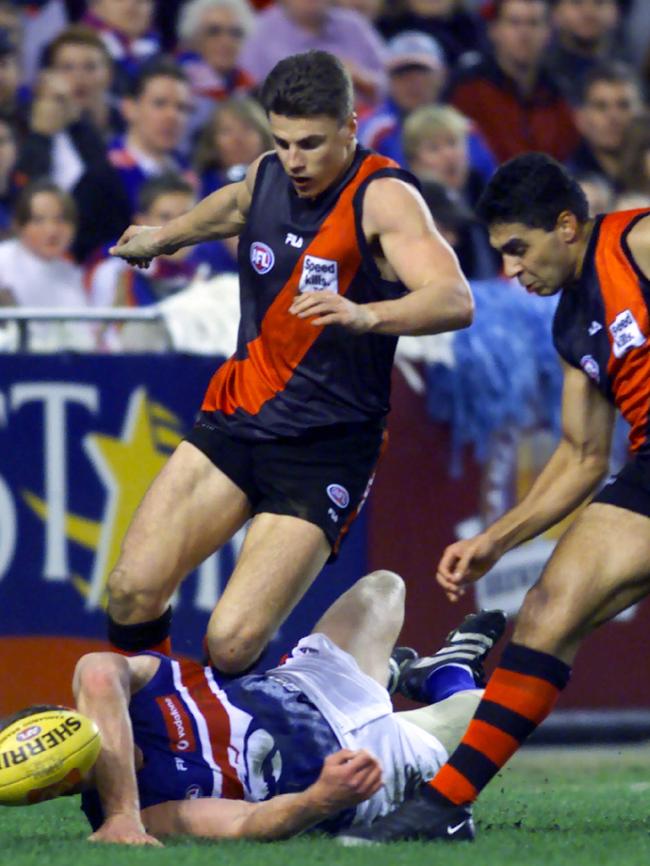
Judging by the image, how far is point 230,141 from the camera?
1005 cm

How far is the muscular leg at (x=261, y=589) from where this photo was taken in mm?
6293

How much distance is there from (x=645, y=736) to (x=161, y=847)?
4300 millimetres

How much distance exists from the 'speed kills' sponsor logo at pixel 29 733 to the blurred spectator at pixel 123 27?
6341mm

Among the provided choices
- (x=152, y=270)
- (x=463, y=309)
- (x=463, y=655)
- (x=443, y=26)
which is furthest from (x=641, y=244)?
(x=443, y=26)

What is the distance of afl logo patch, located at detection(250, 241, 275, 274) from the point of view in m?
6.50

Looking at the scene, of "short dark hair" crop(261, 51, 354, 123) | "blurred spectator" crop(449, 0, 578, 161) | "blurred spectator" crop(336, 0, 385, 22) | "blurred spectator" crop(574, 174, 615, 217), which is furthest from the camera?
"blurred spectator" crop(336, 0, 385, 22)

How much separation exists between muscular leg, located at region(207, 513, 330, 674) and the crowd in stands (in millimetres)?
2865

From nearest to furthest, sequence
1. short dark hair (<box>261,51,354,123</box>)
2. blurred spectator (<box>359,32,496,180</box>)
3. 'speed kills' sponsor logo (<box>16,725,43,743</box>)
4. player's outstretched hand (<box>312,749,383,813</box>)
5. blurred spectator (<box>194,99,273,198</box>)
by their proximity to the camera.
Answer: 1. player's outstretched hand (<box>312,749,383,813</box>)
2. 'speed kills' sponsor logo (<box>16,725,43,743</box>)
3. short dark hair (<box>261,51,354,123</box>)
4. blurred spectator (<box>194,99,273,198</box>)
5. blurred spectator (<box>359,32,496,180</box>)

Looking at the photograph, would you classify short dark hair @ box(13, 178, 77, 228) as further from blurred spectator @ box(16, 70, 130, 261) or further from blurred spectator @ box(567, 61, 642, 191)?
blurred spectator @ box(567, 61, 642, 191)

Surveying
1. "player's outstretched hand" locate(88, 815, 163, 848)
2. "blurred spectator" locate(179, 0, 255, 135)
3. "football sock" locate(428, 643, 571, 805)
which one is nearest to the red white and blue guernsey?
"player's outstretched hand" locate(88, 815, 163, 848)

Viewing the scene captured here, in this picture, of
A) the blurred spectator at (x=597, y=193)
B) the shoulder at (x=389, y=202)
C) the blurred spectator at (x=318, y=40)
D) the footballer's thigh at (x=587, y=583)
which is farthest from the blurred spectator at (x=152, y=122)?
the footballer's thigh at (x=587, y=583)

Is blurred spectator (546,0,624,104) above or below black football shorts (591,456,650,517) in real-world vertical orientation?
above

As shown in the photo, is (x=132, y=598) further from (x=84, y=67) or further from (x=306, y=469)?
(x=84, y=67)

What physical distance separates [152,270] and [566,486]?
11.5 feet
